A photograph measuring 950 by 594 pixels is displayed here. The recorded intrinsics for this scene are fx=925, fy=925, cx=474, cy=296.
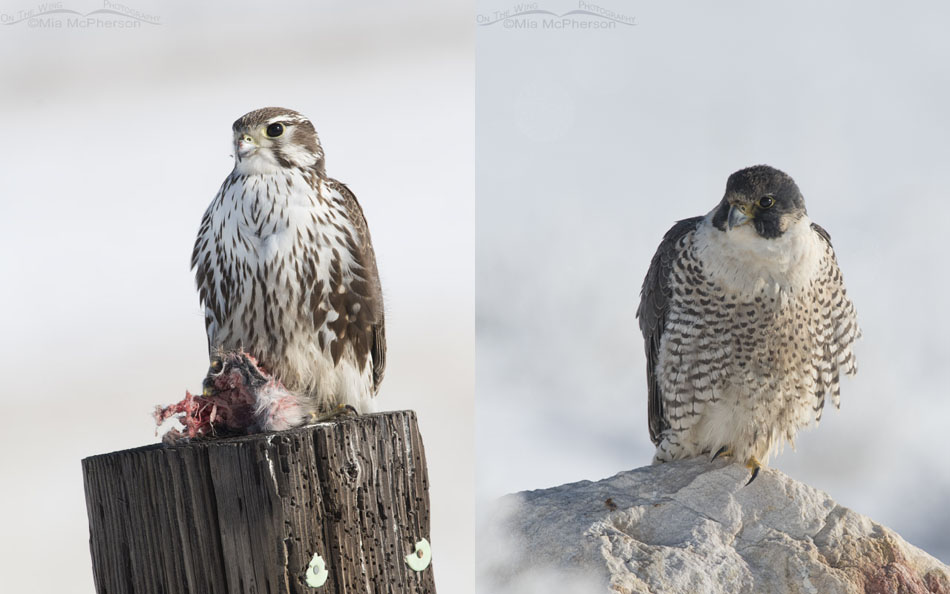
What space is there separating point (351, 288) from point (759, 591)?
5.64 feet

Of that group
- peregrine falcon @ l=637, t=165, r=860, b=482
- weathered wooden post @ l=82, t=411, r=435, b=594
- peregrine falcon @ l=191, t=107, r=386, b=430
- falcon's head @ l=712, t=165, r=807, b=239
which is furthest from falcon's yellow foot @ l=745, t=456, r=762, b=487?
weathered wooden post @ l=82, t=411, r=435, b=594

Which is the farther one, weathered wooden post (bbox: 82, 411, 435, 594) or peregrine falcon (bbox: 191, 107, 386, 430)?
peregrine falcon (bbox: 191, 107, 386, 430)

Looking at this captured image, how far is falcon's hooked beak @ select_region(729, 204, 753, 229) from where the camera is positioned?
138 inches

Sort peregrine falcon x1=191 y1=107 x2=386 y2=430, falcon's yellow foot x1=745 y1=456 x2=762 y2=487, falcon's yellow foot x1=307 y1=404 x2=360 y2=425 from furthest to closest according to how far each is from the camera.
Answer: falcon's yellow foot x1=745 y1=456 x2=762 y2=487 < peregrine falcon x1=191 y1=107 x2=386 y2=430 < falcon's yellow foot x1=307 y1=404 x2=360 y2=425

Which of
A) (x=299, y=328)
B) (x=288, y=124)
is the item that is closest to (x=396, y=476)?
(x=299, y=328)

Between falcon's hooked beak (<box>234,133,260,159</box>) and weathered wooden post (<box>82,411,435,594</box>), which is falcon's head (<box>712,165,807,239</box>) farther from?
weathered wooden post (<box>82,411,435,594</box>)

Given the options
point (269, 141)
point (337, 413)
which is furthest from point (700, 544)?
point (269, 141)

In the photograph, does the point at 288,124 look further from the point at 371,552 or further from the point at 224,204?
the point at 371,552

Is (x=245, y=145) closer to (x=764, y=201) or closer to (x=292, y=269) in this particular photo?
(x=292, y=269)

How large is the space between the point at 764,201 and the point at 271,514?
2.38 metres

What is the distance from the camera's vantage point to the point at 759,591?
10.3 feet

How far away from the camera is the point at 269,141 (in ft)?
9.45

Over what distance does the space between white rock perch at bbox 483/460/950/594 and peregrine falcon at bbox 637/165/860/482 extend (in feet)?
1.14

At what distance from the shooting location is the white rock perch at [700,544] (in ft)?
10.2
